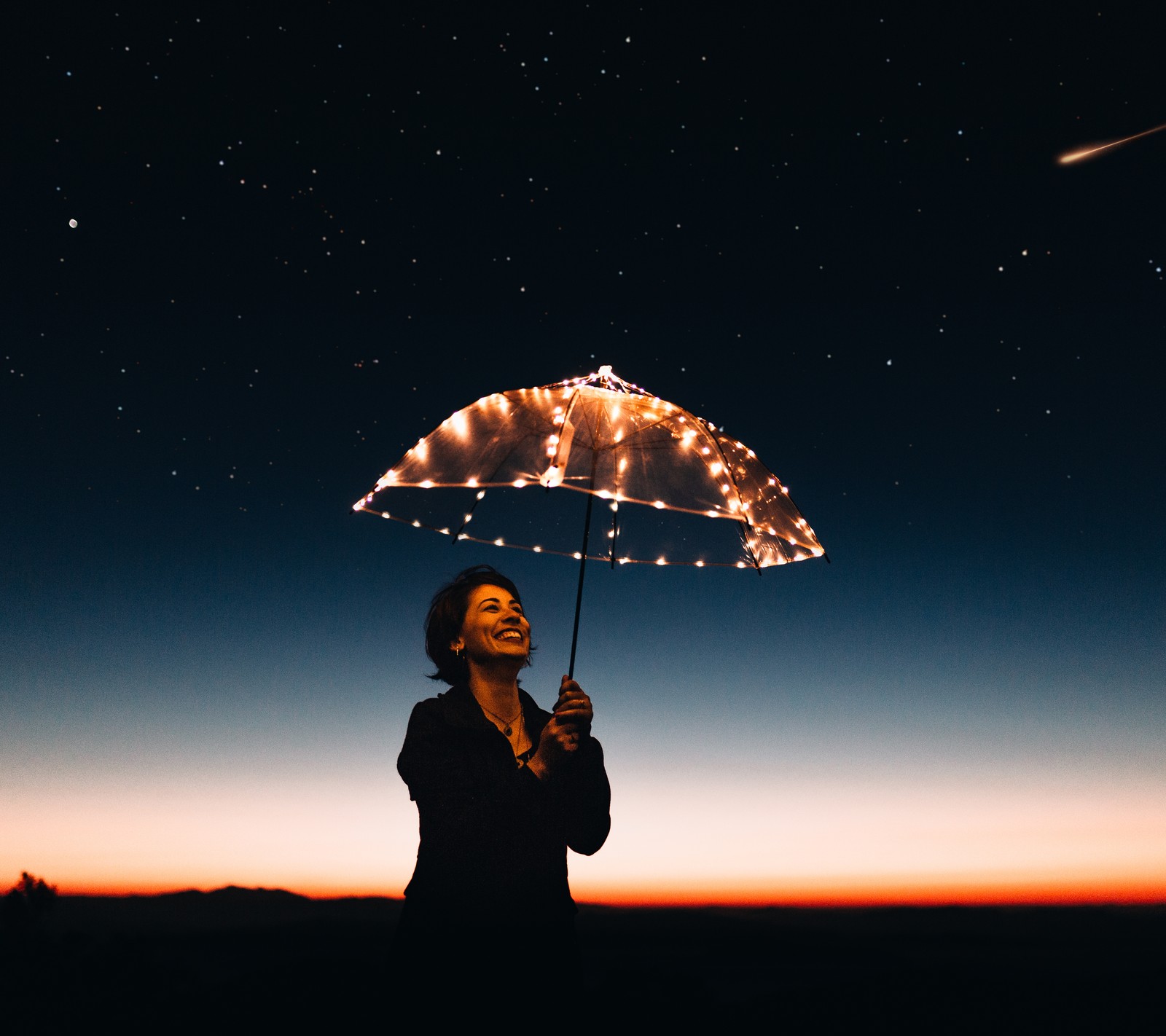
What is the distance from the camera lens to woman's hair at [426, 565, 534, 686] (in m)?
3.56

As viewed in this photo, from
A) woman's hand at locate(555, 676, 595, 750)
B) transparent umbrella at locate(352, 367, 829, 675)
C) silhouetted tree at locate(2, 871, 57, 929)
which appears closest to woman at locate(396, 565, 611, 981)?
woman's hand at locate(555, 676, 595, 750)

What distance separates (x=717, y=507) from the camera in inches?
142

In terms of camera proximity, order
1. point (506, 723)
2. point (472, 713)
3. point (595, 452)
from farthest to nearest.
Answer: point (595, 452), point (506, 723), point (472, 713)

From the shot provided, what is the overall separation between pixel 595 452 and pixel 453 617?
3.28 ft

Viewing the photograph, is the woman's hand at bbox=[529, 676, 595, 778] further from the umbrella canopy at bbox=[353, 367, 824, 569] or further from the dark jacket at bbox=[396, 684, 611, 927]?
the umbrella canopy at bbox=[353, 367, 824, 569]

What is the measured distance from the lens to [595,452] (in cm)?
369

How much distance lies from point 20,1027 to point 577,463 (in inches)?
353

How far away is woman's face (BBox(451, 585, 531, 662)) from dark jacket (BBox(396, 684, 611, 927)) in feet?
0.87

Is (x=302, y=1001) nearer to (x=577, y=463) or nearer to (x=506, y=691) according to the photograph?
(x=506, y=691)

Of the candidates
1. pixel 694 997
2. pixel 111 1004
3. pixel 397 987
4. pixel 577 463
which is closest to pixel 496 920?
pixel 397 987

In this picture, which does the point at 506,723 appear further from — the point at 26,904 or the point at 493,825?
the point at 26,904

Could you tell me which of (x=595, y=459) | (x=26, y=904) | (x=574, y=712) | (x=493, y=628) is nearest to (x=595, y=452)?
(x=595, y=459)

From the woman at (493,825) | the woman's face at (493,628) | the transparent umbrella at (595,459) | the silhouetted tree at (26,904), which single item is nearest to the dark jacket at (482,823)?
the woman at (493,825)

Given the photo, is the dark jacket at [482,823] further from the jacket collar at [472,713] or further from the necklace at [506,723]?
the necklace at [506,723]
